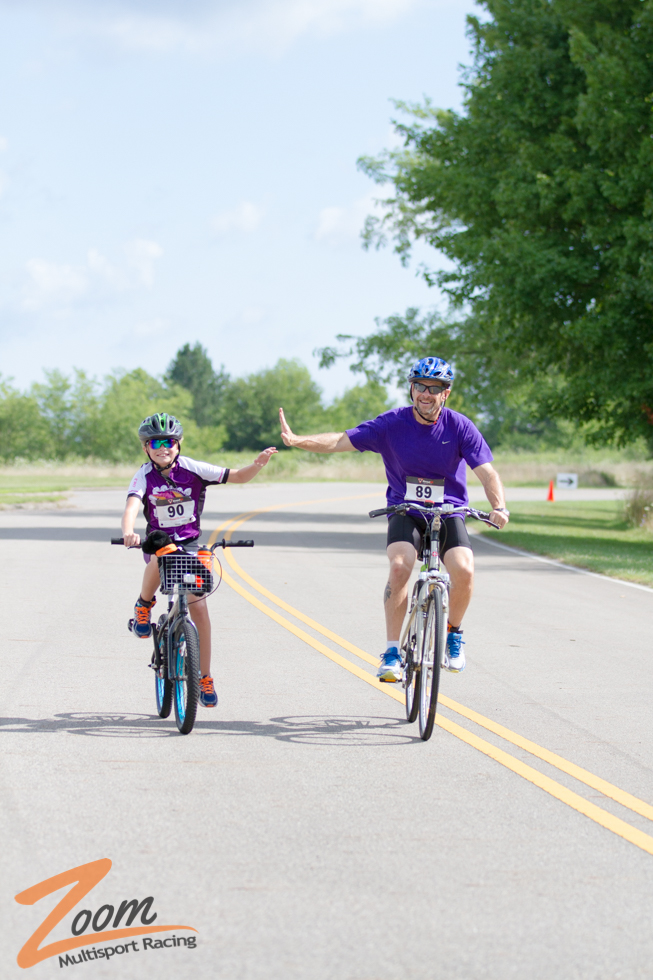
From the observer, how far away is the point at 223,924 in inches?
152

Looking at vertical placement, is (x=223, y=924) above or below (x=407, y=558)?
below

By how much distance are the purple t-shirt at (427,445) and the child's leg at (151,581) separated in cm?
140

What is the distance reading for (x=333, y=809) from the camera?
518 centimetres

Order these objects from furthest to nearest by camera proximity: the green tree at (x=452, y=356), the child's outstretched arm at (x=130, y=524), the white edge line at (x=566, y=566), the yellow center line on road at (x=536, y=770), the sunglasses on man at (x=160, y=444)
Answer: the green tree at (x=452, y=356), the white edge line at (x=566, y=566), the sunglasses on man at (x=160, y=444), the child's outstretched arm at (x=130, y=524), the yellow center line on road at (x=536, y=770)

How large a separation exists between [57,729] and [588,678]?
3938mm

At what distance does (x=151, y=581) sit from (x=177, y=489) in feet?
2.00

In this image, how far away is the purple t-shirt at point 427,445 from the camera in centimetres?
696

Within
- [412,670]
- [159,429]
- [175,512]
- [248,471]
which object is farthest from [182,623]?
[412,670]

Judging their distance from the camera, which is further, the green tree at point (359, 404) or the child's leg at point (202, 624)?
the green tree at point (359, 404)

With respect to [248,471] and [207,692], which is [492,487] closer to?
[248,471]

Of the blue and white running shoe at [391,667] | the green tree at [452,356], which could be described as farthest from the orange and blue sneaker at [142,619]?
the green tree at [452,356]

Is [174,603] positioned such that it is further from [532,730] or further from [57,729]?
[532,730]

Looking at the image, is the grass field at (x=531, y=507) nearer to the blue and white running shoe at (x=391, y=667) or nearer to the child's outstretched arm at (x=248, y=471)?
the blue and white running shoe at (x=391, y=667)

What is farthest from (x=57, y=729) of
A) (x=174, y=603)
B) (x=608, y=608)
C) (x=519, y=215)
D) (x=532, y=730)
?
(x=519, y=215)
